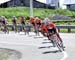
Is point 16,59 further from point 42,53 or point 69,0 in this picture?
point 69,0

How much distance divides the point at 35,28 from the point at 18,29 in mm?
6108

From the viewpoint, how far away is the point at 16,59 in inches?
732

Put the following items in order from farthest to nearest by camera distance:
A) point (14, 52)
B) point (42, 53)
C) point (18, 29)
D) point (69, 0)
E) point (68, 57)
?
1. point (69, 0)
2. point (18, 29)
3. point (14, 52)
4. point (42, 53)
5. point (68, 57)

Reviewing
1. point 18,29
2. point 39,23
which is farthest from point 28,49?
point 18,29

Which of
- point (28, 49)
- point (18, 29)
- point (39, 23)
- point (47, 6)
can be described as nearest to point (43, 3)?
point (47, 6)

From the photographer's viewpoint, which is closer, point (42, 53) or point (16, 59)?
point (16, 59)

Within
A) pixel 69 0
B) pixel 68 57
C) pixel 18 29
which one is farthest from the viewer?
pixel 69 0

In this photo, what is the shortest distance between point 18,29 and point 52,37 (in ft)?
56.8

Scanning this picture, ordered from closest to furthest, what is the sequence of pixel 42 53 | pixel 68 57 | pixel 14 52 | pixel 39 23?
pixel 68 57 < pixel 42 53 < pixel 14 52 < pixel 39 23

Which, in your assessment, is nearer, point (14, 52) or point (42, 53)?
point (42, 53)

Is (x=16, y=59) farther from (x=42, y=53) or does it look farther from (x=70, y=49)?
(x=70, y=49)

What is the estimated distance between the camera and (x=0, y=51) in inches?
879

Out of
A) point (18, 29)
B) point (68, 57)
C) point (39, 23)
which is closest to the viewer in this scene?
point (68, 57)

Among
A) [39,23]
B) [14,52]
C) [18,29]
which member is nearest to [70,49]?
[14,52]
